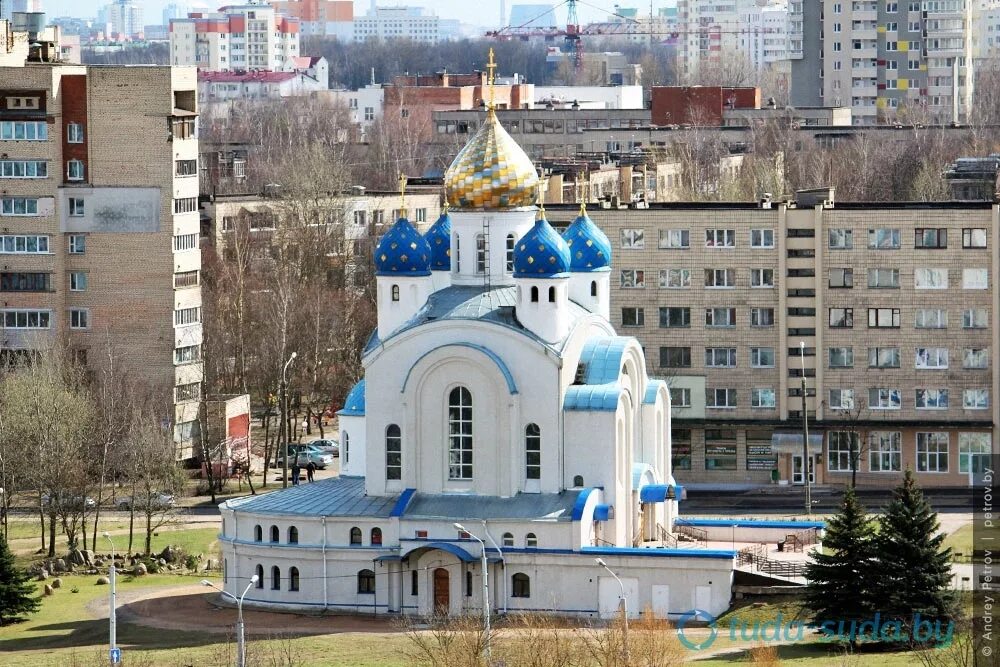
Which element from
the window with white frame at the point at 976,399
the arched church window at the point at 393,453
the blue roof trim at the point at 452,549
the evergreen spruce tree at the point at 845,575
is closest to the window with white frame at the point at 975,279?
the window with white frame at the point at 976,399

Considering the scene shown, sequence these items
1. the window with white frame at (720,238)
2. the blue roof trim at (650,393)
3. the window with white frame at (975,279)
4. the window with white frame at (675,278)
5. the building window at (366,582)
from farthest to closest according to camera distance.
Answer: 1. the window with white frame at (675,278)
2. the window with white frame at (720,238)
3. the window with white frame at (975,279)
4. the blue roof trim at (650,393)
5. the building window at (366,582)

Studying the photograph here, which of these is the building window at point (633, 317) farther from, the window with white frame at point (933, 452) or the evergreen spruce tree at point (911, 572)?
the evergreen spruce tree at point (911, 572)

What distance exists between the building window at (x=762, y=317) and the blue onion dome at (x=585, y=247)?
14.4 metres

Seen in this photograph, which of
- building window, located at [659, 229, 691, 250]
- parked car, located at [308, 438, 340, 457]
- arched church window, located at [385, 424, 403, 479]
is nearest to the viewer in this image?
arched church window, located at [385, 424, 403, 479]

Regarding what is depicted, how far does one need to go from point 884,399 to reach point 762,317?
437cm

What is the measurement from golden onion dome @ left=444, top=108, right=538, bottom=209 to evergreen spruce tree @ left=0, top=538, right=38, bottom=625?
13487 millimetres

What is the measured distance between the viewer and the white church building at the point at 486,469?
6041 centimetres

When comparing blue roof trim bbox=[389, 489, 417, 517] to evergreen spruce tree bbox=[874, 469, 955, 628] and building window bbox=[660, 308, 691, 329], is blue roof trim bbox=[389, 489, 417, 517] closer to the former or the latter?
evergreen spruce tree bbox=[874, 469, 955, 628]

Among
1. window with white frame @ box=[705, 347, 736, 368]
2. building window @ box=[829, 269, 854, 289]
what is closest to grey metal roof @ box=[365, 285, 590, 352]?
window with white frame @ box=[705, 347, 736, 368]

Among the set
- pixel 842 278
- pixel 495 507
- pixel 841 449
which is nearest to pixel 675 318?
pixel 842 278

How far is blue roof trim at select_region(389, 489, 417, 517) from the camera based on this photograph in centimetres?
6162

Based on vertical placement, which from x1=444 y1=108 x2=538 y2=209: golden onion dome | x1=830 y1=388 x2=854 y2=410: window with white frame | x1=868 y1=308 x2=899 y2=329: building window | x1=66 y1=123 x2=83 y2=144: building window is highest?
x1=66 y1=123 x2=83 y2=144: building window

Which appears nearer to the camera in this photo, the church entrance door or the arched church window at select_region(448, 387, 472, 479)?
the church entrance door

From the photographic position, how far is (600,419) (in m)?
61.6
